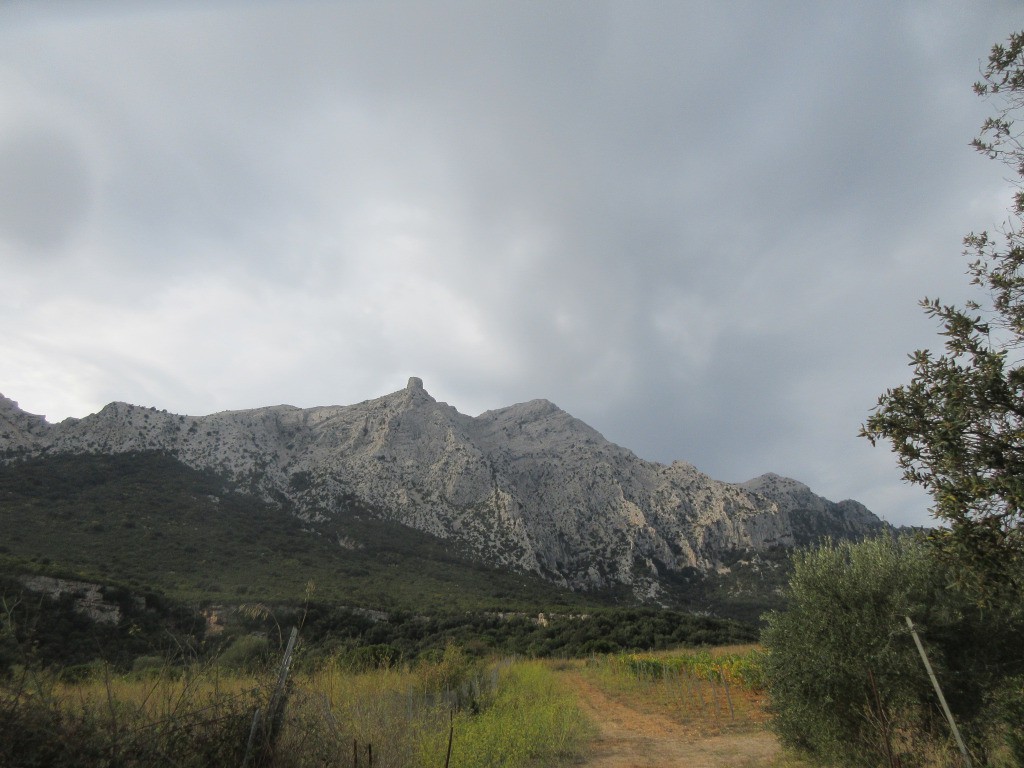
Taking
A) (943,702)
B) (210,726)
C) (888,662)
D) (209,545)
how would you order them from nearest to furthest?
(210,726), (943,702), (888,662), (209,545)

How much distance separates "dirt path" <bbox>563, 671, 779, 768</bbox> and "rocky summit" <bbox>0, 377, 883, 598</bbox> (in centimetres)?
6223

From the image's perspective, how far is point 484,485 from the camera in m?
97.6

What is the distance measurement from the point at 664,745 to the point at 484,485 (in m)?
83.9

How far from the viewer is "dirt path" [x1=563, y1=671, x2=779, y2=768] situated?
12672mm

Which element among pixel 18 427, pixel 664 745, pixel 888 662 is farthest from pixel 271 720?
pixel 18 427

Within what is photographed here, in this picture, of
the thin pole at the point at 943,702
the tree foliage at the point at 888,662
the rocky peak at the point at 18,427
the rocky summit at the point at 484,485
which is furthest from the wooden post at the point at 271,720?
the rocky peak at the point at 18,427

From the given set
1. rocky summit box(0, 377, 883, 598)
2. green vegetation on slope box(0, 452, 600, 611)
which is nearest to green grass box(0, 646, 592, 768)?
green vegetation on slope box(0, 452, 600, 611)

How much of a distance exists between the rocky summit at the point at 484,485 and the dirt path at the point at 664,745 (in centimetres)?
6223

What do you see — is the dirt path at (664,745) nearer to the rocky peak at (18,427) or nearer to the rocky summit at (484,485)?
the rocky summit at (484,485)

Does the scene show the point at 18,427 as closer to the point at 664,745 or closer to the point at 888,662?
the point at 664,745

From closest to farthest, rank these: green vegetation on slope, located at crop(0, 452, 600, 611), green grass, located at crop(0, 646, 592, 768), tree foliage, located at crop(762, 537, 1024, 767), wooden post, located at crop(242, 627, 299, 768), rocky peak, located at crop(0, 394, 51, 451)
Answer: green grass, located at crop(0, 646, 592, 768)
wooden post, located at crop(242, 627, 299, 768)
tree foliage, located at crop(762, 537, 1024, 767)
green vegetation on slope, located at crop(0, 452, 600, 611)
rocky peak, located at crop(0, 394, 51, 451)

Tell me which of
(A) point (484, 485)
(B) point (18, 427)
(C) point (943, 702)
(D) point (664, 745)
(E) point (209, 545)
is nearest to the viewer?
(C) point (943, 702)

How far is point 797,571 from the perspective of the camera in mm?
11773

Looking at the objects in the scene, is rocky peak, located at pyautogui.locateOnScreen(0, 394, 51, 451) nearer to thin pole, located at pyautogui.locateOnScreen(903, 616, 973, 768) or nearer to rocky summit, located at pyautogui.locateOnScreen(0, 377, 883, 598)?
rocky summit, located at pyautogui.locateOnScreen(0, 377, 883, 598)
